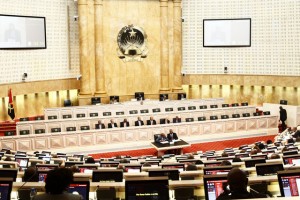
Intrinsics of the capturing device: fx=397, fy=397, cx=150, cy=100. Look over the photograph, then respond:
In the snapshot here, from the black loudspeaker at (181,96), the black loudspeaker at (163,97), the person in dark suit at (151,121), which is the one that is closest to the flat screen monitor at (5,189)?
the person in dark suit at (151,121)

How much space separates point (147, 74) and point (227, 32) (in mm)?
5697

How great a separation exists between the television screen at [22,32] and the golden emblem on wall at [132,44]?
4726 mm

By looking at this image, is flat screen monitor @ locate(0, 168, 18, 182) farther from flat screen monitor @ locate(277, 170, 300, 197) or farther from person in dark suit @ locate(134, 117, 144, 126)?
person in dark suit @ locate(134, 117, 144, 126)

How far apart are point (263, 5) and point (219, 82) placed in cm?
547

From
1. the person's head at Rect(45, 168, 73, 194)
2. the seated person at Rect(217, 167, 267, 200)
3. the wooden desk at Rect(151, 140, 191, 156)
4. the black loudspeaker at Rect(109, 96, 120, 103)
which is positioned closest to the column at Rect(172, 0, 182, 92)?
the black loudspeaker at Rect(109, 96, 120, 103)

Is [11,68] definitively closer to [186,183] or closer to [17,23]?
[17,23]

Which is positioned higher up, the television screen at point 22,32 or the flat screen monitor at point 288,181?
the television screen at point 22,32

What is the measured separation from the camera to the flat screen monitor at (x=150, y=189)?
3947mm

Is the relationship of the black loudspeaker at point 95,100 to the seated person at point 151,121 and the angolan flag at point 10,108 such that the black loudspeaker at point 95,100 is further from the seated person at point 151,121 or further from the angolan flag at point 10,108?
the seated person at point 151,121

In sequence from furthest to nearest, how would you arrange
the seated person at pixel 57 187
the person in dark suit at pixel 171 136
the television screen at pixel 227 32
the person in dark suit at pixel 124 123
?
the television screen at pixel 227 32 → the person in dark suit at pixel 124 123 → the person in dark suit at pixel 171 136 → the seated person at pixel 57 187

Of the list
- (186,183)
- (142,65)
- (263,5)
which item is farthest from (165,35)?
(186,183)

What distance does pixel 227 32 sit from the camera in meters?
25.0

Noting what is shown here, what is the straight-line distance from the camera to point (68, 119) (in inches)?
699

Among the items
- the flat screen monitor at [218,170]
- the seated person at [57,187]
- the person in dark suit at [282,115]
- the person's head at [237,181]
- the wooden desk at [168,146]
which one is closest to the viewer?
the seated person at [57,187]
